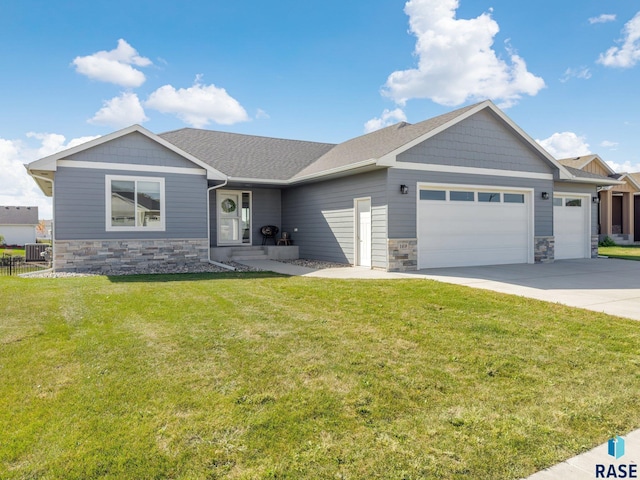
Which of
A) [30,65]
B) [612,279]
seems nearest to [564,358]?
[612,279]

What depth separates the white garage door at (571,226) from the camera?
15.5 m

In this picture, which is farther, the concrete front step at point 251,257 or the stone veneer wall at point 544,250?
the concrete front step at point 251,257

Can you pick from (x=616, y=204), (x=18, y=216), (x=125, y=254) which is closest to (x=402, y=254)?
(x=125, y=254)

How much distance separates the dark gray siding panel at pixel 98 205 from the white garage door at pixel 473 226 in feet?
21.8

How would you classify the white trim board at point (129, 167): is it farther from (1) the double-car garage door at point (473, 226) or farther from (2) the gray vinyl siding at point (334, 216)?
(1) the double-car garage door at point (473, 226)

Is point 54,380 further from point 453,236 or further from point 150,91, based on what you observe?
point 150,91

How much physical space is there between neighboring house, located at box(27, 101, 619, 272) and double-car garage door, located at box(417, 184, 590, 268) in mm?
37

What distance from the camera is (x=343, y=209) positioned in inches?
520

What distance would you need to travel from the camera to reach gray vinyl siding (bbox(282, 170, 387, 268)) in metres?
11.6

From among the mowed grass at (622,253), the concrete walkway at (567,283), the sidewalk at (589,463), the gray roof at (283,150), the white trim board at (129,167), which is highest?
the gray roof at (283,150)

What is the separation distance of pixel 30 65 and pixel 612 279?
17221 mm

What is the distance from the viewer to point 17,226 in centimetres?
4466

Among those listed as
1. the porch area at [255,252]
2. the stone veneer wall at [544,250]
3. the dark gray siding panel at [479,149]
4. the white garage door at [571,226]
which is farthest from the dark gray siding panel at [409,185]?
the porch area at [255,252]

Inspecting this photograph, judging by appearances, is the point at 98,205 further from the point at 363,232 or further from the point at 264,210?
the point at 363,232
